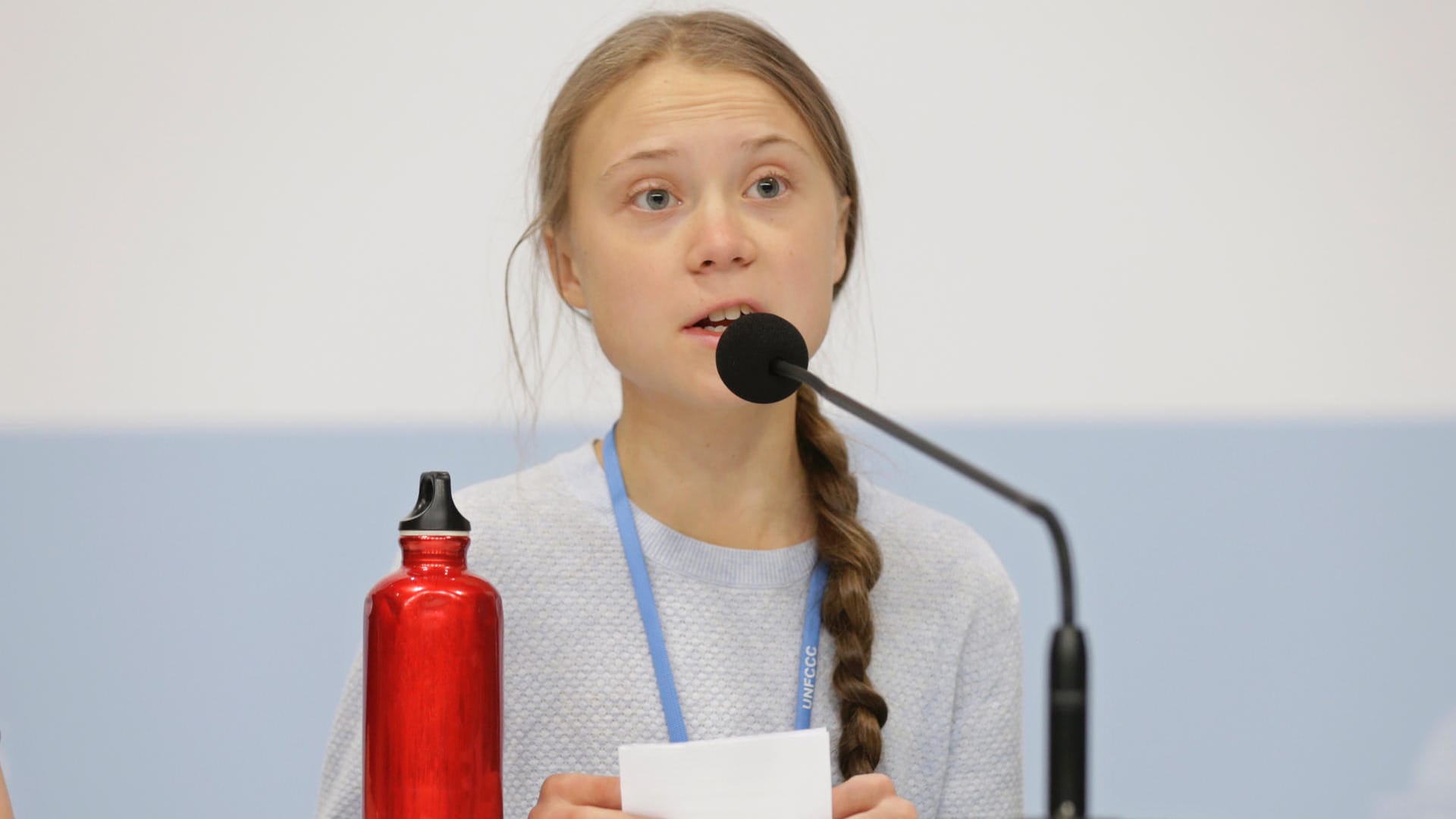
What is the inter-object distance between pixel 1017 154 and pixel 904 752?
28.4 inches

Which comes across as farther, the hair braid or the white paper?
the hair braid

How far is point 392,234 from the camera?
1.53 meters

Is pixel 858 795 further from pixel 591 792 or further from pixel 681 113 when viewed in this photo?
pixel 681 113

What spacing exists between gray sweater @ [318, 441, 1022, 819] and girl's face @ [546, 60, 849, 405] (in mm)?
161

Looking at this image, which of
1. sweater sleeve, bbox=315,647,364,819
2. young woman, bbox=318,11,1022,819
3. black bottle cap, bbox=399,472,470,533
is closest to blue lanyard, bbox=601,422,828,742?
young woman, bbox=318,11,1022,819

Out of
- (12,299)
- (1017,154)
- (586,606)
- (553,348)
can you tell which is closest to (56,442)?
(12,299)

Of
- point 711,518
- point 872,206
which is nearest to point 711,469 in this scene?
point 711,518

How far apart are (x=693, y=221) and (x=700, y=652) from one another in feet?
1.13

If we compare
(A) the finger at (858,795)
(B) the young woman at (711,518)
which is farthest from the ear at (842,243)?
(A) the finger at (858,795)

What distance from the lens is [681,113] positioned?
1097mm

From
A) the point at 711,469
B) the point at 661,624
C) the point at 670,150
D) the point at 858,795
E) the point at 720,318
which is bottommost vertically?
the point at 858,795

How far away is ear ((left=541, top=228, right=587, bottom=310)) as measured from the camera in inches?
47.4

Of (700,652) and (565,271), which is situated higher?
(565,271)

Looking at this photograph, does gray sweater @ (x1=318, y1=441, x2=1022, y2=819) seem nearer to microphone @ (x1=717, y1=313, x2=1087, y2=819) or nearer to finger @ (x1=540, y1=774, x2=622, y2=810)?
finger @ (x1=540, y1=774, x2=622, y2=810)
